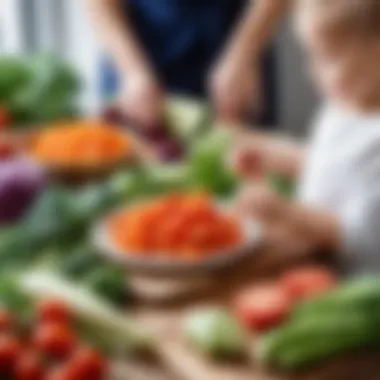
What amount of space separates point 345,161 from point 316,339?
411 mm

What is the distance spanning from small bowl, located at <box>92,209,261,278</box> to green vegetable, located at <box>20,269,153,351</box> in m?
0.10

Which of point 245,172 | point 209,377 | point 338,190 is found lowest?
point 209,377

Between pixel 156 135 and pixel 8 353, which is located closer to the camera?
pixel 8 353

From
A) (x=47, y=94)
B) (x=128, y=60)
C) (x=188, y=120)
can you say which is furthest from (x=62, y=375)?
(x=128, y=60)

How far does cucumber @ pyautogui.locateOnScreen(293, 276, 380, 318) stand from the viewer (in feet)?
3.38

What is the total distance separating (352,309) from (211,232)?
0.91 feet

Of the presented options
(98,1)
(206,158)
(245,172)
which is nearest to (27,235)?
(206,158)

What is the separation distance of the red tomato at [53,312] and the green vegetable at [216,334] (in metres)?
0.12

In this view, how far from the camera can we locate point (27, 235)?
126 centimetres

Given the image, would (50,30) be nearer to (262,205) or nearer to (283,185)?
(283,185)

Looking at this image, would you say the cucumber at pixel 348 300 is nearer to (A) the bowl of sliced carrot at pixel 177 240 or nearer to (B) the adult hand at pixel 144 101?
(A) the bowl of sliced carrot at pixel 177 240

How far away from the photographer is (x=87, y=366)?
0.98 metres

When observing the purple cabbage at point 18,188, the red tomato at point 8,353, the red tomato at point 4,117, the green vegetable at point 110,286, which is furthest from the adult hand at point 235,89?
the red tomato at point 8,353

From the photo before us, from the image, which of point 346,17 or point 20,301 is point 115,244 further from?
point 346,17
